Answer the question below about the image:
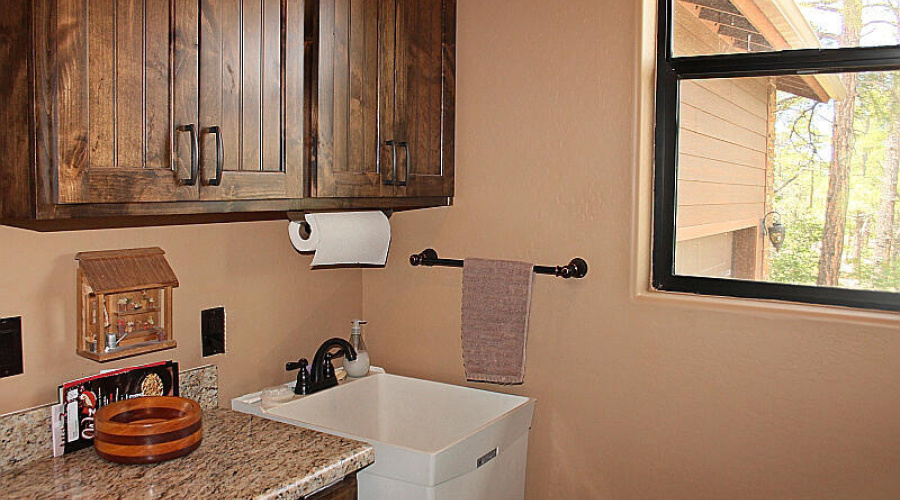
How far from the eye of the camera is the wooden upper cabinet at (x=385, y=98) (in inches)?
76.9

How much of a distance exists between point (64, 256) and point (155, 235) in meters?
0.24

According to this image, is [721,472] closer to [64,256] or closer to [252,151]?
[252,151]

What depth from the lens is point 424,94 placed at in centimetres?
230

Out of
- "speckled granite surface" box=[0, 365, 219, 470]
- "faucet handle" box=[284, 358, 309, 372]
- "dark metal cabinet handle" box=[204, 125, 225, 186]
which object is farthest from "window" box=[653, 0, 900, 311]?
"speckled granite surface" box=[0, 365, 219, 470]

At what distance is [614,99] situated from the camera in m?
2.18

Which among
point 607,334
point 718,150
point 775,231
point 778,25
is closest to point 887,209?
point 775,231

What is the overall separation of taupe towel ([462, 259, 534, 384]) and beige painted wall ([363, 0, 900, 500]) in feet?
0.28

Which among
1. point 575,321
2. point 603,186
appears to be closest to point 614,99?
point 603,186

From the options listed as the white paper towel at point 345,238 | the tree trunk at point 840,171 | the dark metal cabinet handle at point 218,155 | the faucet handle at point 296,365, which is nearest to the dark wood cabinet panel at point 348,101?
the white paper towel at point 345,238

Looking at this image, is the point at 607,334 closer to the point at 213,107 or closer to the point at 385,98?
the point at 385,98

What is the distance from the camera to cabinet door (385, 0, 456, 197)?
2.19 m

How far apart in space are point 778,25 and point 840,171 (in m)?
0.41

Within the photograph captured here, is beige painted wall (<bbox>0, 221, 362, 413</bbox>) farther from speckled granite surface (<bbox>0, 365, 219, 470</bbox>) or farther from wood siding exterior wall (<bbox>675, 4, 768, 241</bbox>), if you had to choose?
wood siding exterior wall (<bbox>675, 4, 768, 241</bbox>)

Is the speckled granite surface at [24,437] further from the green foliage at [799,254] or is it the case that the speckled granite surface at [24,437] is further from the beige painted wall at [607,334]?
the green foliage at [799,254]
